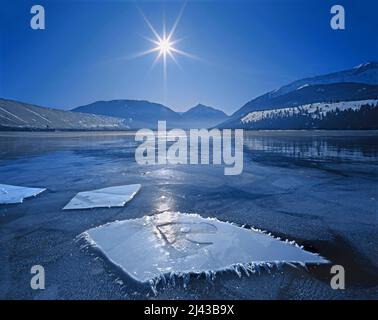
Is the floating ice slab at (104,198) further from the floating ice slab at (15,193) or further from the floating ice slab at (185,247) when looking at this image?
the floating ice slab at (185,247)

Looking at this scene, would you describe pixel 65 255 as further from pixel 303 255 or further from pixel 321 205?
pixel 321 205

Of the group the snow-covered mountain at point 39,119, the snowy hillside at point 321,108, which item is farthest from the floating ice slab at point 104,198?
the snow-covered mountain at point 39,119

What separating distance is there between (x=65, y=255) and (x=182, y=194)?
12.0ft

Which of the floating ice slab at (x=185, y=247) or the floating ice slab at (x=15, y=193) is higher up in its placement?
the floating ice slab at (x=15, y=193)

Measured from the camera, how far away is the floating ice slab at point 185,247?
3.29 meters

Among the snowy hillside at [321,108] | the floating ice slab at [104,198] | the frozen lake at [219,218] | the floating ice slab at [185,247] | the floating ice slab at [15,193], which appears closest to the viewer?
the frozen lake at [219,218]

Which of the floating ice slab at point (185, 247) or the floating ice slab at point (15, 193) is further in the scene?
the floating ice slab at point (15, 193)

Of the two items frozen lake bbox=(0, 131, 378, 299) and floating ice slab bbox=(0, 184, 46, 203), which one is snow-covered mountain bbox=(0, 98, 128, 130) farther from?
frozen lake bbox=(0, 131, 378, 299)

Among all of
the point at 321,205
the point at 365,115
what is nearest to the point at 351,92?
the point at 365,115

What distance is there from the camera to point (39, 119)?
12962 centimetres

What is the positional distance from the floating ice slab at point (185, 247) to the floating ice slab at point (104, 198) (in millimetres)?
1323

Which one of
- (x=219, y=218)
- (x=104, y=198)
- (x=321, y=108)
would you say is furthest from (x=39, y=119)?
(x=219, y=218)

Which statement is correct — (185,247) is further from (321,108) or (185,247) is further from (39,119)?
(39,119)

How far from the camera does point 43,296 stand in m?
2.80
